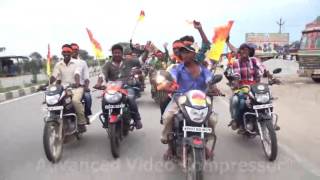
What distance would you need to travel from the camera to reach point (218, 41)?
7477 mm

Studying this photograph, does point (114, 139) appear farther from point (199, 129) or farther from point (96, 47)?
point (96, 47)

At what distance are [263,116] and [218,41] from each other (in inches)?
64.4

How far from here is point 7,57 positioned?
104 feet

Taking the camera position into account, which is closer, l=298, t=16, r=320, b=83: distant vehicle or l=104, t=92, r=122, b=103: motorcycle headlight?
l=104, t=92, r=122, b=103: motorcycle headlight

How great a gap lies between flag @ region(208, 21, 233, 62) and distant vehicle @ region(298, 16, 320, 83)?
1500cm

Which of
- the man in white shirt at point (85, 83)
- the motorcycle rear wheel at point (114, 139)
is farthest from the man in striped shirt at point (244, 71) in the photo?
the man in white shirt at point (85, 83)

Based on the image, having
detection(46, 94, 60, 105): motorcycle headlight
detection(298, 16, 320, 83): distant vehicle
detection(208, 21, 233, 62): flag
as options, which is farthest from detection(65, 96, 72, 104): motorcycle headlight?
detection(298, 16, 320, 83): distant vehicle

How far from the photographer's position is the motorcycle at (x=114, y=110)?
634cm

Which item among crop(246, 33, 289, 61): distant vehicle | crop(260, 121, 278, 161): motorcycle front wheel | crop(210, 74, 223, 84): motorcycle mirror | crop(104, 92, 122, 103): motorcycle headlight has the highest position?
crop(246, 33, 289, 61): distant vehicle

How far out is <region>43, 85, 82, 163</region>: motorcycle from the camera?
242 inches

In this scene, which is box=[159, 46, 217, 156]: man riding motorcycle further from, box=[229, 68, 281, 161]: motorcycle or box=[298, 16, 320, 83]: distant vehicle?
box=[298, 16, 320, 83]: distant vehicle

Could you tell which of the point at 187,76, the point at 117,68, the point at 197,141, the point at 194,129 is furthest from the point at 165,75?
the point at 117,68

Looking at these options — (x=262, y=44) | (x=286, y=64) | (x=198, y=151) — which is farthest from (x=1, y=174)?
(x=262, y=44)

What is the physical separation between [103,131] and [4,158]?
2.39 meters
